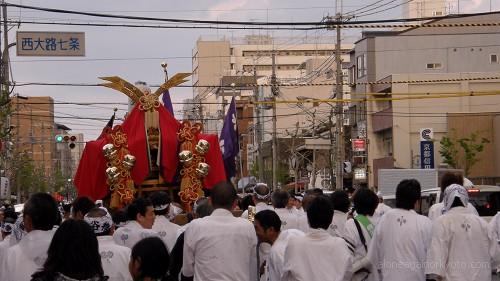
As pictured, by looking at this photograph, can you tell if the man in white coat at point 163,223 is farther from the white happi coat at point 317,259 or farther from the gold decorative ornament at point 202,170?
the gold decorative ornament at point 202,170

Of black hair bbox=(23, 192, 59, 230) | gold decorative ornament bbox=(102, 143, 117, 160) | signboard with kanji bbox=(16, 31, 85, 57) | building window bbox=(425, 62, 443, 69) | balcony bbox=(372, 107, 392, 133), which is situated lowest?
black hair bbox=(23, 192, 59, 230)

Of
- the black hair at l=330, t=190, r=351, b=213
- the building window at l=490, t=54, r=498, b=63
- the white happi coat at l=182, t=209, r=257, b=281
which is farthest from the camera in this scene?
the building window at l=490, t=54, r=498, b=63

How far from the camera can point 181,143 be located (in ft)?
61.8

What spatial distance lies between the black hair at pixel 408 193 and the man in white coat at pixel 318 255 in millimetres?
1634

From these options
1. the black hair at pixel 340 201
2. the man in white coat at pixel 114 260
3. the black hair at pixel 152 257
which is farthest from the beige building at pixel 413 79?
the black hair at pixel 152 257

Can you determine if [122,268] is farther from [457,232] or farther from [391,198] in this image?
[391,198]

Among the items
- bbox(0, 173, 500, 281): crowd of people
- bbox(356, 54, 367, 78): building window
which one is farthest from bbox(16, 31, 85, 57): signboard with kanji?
bbox(356, 54, 367, 78): building window

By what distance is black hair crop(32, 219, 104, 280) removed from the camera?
6105mm

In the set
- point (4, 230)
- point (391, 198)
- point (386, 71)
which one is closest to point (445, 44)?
point (386, 71)

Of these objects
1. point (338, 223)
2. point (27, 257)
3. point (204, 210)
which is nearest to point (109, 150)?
point (338, 223)

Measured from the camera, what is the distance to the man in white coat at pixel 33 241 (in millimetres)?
8062

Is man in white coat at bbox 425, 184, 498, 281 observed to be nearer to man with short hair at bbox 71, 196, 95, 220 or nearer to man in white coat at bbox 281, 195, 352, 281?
man in white coat at bbox 281, 195, 352, 281

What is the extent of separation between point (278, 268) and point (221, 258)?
1.68ft

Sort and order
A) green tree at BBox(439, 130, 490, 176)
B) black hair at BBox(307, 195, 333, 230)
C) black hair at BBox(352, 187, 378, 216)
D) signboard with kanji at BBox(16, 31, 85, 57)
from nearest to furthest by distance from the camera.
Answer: black hair at BBox(307, 195, 333, 230), black hair at BBox(352, 187, 378, 216), signboard with kanji at BBox(16, 31, 85, 57), green tree at BBox(439, 130, 490, 176)
